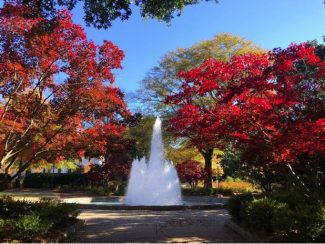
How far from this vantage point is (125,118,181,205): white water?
14234 millimetres

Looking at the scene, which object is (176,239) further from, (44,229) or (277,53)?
(277,53)

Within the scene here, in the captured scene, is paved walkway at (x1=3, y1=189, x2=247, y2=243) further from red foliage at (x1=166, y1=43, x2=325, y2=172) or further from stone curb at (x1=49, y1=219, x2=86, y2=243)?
red foliage at (x1=166, y1=43, x2=325, y2=172)

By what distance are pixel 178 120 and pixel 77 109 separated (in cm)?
329

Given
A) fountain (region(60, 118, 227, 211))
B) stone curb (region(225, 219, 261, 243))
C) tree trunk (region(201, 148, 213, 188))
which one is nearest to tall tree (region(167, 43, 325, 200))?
stone curb (region(225, 219, 261, 243))

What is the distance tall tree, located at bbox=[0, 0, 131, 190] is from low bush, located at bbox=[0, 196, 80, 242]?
27.8 inches

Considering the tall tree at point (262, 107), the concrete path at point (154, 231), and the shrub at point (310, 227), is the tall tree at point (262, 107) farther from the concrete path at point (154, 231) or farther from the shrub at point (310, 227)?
the concrete path at point (154, 231)

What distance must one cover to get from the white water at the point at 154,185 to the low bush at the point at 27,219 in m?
7.37

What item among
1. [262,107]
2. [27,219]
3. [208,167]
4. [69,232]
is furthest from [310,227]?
[208,167]

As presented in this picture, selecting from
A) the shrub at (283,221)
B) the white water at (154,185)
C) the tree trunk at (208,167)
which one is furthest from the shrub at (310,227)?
→ the tree trunk at (208,167)

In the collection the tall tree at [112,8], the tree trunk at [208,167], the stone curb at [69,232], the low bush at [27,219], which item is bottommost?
the stone curb at [69,232]

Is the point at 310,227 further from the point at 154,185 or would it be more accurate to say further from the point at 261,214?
the point at 154,185

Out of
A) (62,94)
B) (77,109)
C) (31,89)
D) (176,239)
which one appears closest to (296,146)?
(176,239)

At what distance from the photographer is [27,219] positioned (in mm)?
5203

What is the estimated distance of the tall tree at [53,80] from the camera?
697cm
